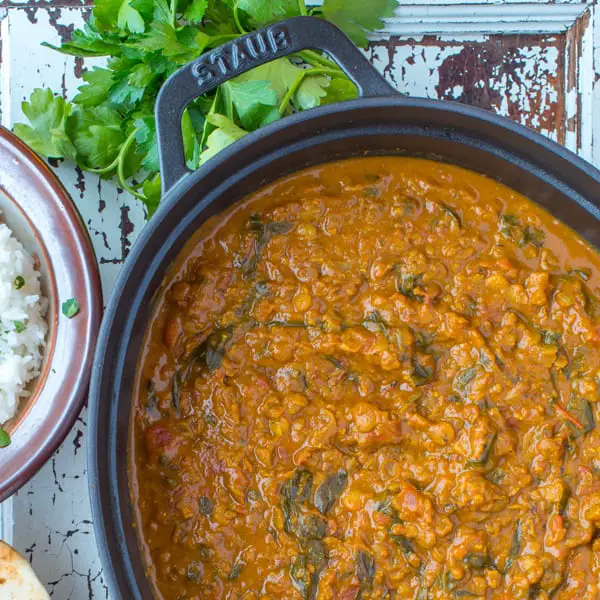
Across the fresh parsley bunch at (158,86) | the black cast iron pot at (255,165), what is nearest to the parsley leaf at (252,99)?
the fresh parsley bunch at (158,86)

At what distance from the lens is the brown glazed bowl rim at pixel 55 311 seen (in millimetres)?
2617

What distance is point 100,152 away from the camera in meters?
2.89

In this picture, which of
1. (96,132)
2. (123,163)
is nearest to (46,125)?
(96,132)

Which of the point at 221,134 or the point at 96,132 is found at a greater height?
the point at 96,132

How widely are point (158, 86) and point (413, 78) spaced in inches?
39.0

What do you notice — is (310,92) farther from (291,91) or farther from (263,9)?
(263,9)

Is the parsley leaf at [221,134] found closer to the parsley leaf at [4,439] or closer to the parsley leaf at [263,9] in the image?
the parsley leaf at [263,9]

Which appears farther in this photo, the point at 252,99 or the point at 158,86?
the point at 158,86

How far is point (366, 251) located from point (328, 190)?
0.26m

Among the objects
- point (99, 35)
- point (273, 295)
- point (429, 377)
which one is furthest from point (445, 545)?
point (99, 35)

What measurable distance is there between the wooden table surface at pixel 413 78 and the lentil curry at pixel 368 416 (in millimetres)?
567

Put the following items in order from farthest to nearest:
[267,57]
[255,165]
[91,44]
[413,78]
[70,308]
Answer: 1. [413,78]
2. [91,44]
3. [70,308]
4. [255,165]
5. [267,57]

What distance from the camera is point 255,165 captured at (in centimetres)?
255

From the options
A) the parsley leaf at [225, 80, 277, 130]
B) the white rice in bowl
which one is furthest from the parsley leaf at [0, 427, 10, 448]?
the parsley leaf at [225, 80, 277, 130]
